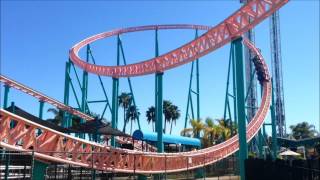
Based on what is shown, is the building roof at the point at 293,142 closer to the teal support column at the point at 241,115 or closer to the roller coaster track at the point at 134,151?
the roller coaster track at the point at 134,151

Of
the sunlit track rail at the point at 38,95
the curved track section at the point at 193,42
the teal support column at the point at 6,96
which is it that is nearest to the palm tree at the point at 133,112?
the sunlit track rail at the point at 38,95

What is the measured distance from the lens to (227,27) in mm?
18656

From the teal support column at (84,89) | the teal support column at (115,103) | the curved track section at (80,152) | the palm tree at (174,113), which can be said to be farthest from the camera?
the palm tree at (174,113)

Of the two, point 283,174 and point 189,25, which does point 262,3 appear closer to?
point 283,174

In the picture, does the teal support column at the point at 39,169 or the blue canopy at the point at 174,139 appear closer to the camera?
the teal support column at the point at 39,169

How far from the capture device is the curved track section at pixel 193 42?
17.2m

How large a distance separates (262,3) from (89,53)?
61.3ft

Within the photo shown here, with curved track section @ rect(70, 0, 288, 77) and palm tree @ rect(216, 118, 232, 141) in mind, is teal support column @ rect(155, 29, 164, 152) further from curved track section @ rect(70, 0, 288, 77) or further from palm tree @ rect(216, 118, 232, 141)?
palm tree @ rect(216, 118, 232, 141)

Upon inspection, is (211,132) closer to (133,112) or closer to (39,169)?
(133,112)

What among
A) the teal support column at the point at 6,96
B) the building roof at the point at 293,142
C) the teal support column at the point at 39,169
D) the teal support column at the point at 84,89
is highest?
the teal support column at the point at 84,89

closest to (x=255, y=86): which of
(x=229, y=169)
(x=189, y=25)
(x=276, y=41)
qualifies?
(x=276, y=41)

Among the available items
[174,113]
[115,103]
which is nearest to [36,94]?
[115,103]

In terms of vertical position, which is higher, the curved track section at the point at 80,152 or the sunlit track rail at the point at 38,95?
the sunlit track rail at the point at 38,95

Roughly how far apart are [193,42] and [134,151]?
7.37 metres
